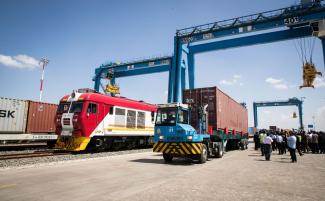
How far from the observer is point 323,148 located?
56.5ft

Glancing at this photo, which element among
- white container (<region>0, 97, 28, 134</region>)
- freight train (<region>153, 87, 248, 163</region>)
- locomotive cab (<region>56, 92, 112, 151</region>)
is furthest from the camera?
white container (<region>0, 97, 28, 134</region>)

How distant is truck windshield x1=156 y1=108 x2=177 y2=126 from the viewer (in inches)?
419

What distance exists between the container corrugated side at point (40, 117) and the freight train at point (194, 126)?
981cm

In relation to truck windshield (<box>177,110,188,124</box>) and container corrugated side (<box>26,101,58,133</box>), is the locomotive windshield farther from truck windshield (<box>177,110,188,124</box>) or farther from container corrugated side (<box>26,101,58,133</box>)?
truck windshield (<box>177,110,188,124</box>)

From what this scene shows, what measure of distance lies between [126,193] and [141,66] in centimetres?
3091

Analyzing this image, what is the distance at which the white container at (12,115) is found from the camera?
1456 cm

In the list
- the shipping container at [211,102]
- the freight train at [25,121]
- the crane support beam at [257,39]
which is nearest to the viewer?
the shipping container at [211,102]

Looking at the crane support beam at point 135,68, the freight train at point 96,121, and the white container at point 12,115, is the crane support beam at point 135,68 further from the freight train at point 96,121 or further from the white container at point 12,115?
the white container at point 12,115

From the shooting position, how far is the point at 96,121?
14.2 m

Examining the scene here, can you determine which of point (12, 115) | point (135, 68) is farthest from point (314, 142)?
point (135, 68)

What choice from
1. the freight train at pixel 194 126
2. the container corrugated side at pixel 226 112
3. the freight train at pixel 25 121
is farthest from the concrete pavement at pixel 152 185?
the freight train at pixel 25 121

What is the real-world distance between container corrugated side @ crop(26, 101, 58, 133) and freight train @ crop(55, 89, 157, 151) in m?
2.89

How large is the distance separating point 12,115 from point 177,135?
11.1m

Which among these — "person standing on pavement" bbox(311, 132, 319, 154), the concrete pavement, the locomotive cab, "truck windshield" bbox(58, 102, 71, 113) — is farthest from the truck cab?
"person standing on pavement" bbox(311, 132, 319, 154)
